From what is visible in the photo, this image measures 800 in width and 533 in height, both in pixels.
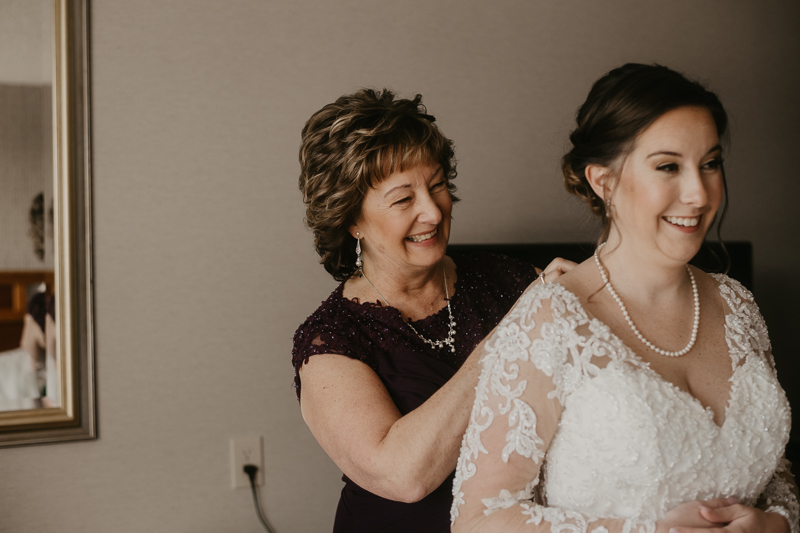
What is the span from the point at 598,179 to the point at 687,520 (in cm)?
63

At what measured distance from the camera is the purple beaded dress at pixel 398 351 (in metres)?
1.45

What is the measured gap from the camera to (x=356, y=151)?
4.72ft

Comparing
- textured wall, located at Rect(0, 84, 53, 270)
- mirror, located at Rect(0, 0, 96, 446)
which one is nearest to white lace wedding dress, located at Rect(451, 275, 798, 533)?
mirror, located at Rect(0, 0, 96, 446)

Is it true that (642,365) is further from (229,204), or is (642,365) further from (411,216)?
(229,204)

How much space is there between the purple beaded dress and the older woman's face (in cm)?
16

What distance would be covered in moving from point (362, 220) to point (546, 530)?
32.9 inches

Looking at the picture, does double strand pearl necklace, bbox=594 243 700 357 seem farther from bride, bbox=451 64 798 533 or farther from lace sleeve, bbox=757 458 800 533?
lace sleeve, bbox=757 458 800 533

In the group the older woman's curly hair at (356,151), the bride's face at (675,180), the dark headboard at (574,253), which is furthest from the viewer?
the dark headboard at (574,253)

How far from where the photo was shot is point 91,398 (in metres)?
1.89

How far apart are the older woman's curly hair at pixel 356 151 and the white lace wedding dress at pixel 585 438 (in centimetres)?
53

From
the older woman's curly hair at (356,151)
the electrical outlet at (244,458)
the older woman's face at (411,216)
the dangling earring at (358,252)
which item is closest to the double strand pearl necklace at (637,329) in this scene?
the older woman's face at (411,216)

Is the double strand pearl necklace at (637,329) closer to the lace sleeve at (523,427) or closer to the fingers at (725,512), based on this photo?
the lace sleeve at (523,427)

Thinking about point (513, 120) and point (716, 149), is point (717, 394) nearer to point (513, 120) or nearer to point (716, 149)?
point (716, 149)

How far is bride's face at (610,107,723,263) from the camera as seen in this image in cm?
110
